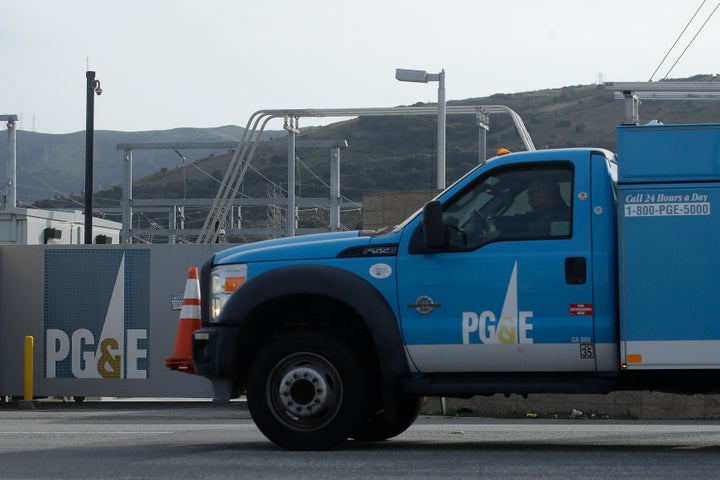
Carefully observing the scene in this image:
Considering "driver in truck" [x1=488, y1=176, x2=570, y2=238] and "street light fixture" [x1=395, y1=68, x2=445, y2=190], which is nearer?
"driver in truck" [x1=488, y1=176, x2=570, y2=238]

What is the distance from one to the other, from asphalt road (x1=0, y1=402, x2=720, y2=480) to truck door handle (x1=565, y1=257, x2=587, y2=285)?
1259mm

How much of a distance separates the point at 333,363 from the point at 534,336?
1.50 meters

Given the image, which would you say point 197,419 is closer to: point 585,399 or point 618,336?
point 585,399

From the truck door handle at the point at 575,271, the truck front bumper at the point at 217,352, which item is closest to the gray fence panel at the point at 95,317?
the truck front bumper at the point at 217,352

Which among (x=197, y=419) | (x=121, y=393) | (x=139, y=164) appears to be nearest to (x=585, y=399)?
(x=197, y=419)

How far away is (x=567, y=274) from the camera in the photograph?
355 inches

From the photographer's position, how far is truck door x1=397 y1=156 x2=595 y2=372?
9.01 m

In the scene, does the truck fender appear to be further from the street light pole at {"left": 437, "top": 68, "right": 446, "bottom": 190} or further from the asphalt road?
the street light pole at {"left": 437, "top": 68, "right": 446, "bottom": 190}

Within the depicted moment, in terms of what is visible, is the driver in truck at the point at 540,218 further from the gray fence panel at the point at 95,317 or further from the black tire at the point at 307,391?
the gray fence panel at the point at 95,317

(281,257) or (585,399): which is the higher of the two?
(281,257)

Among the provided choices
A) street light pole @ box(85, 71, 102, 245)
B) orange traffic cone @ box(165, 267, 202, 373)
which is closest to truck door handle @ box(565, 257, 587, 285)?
orange traffic cone @ box(165, 267, 202, 373)

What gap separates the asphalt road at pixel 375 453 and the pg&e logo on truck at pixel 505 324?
85 cm

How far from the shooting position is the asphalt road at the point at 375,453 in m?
8.07

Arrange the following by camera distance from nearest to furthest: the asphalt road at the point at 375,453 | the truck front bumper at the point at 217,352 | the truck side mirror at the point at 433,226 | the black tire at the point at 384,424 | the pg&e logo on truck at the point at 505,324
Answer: the asphalt road at the point at 375,453 < the pg&e logo on truck at the point at 505,324 < the truck side mirror at the point at 433,226 < the truck front bumper at the point at 217,352 < the black tire at the point at 384,424
